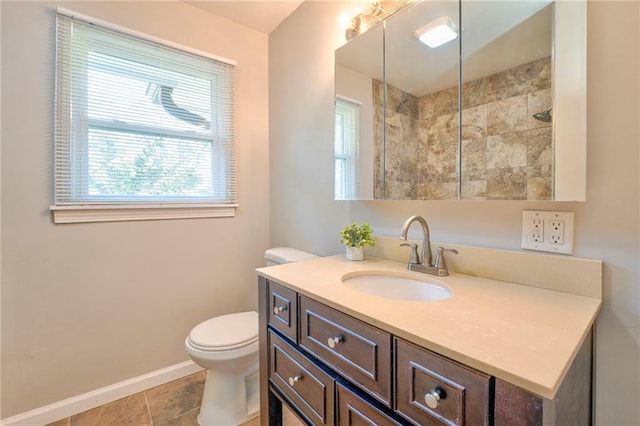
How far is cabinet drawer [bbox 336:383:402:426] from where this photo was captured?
0.72m

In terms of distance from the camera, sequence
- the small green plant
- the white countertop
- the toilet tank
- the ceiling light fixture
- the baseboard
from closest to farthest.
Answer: the white countertop < the ceiling light fixture < the small green plant < the baseboard < the toilet tank

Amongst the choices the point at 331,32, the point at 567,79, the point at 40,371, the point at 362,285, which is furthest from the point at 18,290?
the point at 567,79

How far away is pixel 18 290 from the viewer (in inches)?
55.3

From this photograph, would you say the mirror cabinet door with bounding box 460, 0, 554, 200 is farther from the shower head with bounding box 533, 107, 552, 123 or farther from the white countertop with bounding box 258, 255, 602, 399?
the white countertop with bounding box 258, 255, 602, 399

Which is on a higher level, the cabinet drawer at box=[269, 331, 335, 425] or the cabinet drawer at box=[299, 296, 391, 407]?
the cabinet drawer at box=[299, 296, 391, 407]

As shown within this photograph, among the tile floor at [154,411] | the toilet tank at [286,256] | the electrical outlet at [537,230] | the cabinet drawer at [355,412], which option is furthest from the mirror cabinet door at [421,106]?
the tile floor at [154,411]

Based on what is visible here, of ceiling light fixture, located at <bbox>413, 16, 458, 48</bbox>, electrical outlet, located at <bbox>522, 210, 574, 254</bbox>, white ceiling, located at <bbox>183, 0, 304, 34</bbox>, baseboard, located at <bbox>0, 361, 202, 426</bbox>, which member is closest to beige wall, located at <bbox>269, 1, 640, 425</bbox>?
electrical outlet, located at <bbox>522, 210, 574, 254</bbox>

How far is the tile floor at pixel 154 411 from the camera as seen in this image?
4.84 ft

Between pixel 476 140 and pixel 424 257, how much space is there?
0.47 m

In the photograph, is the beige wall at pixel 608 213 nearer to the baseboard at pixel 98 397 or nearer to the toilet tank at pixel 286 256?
the toilet tank at pixel 286 256

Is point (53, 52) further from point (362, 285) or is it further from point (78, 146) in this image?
point (362, 285)

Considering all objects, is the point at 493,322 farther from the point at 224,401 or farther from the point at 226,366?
the point at 224,401

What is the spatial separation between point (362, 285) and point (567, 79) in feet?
3.07

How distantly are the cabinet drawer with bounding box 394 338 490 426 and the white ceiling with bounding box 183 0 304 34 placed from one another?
206cm
